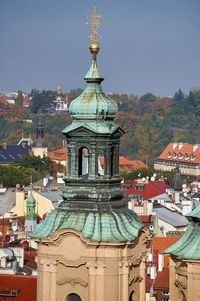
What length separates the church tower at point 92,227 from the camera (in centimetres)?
3362

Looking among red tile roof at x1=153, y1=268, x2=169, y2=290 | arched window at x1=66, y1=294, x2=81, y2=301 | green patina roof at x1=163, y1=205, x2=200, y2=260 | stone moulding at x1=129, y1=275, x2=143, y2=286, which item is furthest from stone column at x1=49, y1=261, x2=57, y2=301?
red tile roof at x1=153, y1=268, x2=169, y2=290

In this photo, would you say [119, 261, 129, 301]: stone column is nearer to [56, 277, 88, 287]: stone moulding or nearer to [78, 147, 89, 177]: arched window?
[56, 277, 88, 287]: stone moulding

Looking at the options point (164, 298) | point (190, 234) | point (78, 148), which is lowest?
point (164, 298)

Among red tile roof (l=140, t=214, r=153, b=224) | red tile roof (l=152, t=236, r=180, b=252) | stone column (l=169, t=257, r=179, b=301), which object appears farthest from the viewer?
red tile roof (l=140, t=214, r=153, b=224)

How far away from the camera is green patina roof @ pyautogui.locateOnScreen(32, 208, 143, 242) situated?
33812mm

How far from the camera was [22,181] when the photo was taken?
143 meters

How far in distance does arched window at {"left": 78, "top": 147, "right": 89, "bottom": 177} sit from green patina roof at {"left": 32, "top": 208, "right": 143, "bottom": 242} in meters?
1.18

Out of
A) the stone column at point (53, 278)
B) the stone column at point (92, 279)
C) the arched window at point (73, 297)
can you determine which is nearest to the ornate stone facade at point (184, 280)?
the stone column at point (92, 279)

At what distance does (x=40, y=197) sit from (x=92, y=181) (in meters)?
71.1

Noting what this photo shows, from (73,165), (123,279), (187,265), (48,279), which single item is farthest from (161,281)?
(187,265)

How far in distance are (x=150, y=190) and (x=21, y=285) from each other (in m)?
83.5

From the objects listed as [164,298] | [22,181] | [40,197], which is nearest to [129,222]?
[164,298]

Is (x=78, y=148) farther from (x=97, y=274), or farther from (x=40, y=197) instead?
(x=40, y=197)

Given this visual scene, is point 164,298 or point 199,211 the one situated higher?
point 199,211
